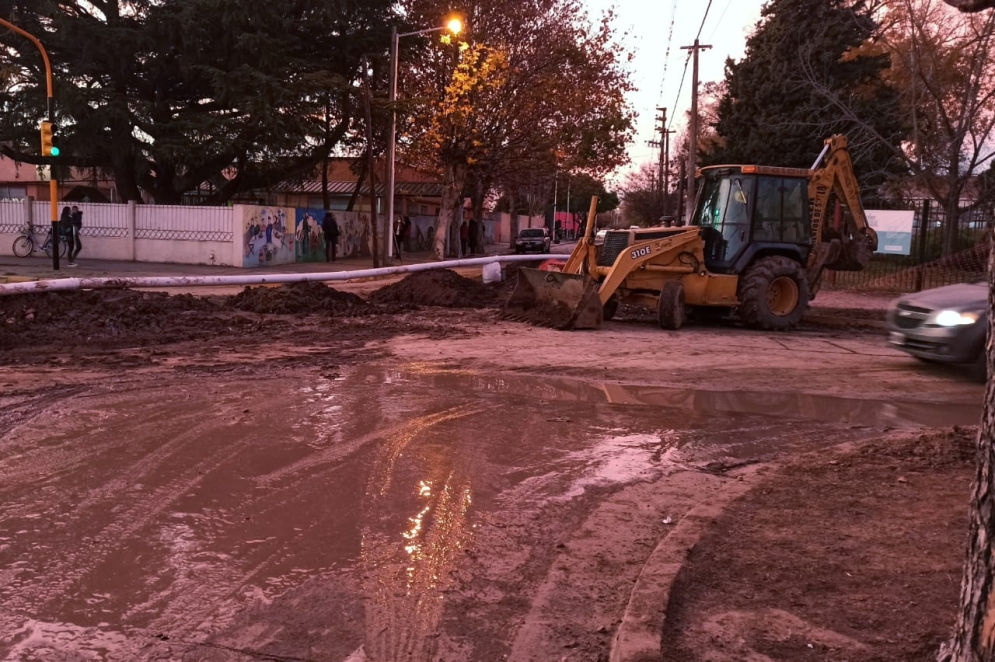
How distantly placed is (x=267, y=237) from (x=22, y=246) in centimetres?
898

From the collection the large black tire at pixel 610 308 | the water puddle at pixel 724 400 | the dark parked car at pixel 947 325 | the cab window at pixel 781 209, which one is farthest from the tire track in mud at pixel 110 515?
the cab window at pixel 781 209

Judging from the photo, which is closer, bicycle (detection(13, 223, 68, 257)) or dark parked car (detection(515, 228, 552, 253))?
bicycle (detection(13, 223, 68, 257))

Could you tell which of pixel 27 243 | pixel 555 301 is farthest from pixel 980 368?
pixel 27 243

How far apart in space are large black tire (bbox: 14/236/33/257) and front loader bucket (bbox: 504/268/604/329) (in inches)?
841

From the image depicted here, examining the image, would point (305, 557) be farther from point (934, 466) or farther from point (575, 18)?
point (575, 18)

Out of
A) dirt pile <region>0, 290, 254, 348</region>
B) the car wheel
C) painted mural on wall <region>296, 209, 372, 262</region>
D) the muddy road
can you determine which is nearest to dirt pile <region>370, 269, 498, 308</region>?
dirt pile <region>0, 290, 254, 348</region>

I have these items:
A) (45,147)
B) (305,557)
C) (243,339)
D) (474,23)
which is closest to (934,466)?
(305,557)

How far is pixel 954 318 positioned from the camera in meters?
9.36

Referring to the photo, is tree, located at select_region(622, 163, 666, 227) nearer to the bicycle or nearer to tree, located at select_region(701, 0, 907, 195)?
tree, located at select_region(701, 0, 907, 195)

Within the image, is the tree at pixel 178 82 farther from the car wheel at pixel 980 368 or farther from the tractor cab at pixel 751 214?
the car wheel at pixel 980 368

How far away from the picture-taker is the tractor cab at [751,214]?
1383 centimetres

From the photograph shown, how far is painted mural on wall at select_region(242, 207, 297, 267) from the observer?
26.0m

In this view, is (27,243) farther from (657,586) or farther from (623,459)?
(657,586)

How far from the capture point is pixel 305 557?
4398mm
